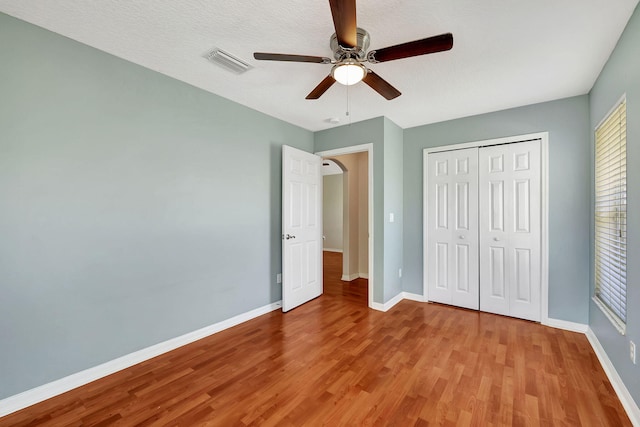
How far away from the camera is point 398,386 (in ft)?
6.54

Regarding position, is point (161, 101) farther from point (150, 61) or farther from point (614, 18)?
point (614, 18)

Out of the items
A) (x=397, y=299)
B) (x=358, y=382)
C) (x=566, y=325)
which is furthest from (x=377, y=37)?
(x=566, y=325)

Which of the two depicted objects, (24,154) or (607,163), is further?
(607,163)

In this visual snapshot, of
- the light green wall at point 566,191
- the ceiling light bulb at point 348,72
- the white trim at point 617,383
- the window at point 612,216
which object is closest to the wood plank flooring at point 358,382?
the white trim at point 617,383

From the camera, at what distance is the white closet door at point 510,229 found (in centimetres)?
308

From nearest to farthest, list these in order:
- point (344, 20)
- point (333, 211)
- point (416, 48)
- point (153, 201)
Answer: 1. point (344, 20)
2. point (416, 48)
3. point (153, 201)
4. point (333, 211)

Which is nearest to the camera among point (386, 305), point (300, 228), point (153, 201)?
point (153, 201)

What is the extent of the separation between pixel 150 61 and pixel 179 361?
2.57 meters

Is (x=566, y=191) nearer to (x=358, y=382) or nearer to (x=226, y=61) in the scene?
(x=358, y=382)

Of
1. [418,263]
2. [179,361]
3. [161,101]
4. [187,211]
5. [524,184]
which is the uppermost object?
[161,101]

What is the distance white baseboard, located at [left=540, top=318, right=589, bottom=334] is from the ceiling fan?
3.10 metres

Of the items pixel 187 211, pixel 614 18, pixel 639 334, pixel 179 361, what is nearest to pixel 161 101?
pixel 187 211

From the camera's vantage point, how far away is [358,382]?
204 cm

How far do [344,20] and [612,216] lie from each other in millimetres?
2578
